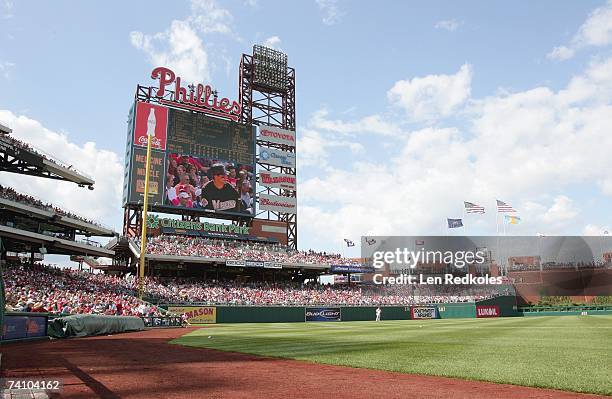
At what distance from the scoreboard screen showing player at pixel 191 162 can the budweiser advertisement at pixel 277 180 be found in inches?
122

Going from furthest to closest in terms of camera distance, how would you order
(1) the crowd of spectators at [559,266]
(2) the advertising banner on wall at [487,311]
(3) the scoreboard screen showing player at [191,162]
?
(1) the crowd of spectators at [559,266] < (2) the advertising banner on wall at [487,311] < (3) the scoreboard screen showing player at [191,162]

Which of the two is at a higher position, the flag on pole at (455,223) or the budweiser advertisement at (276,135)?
the budweiser advertisement at (276,135)

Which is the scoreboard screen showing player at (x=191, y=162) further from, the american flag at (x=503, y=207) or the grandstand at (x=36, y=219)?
the american flag at (x=503, y=207)

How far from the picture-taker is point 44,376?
27.7 feet

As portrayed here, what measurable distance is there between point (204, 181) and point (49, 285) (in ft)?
66.0

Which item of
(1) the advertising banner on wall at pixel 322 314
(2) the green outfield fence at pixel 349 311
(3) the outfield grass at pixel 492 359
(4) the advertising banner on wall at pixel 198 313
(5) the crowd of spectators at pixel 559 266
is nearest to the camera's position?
(3) the outfield grass at pixel 492 359

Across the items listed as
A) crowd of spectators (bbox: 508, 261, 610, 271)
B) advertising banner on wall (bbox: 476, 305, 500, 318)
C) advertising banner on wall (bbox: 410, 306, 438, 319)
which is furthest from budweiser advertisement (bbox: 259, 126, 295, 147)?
crowd of spectators (bbox: 508, 261, 610, 271)

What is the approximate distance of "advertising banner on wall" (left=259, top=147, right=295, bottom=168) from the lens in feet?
187

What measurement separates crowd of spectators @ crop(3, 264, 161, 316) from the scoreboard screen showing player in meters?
9.81

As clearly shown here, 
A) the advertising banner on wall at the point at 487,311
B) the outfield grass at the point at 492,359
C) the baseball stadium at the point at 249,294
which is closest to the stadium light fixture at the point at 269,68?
the baseball stadium at the point at 249,294

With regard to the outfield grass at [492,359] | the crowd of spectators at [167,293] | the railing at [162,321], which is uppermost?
the crowd of spectators at [167,293]

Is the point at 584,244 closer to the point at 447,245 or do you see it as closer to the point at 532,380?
the point at 447,245

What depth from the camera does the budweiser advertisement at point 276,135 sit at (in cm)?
5766

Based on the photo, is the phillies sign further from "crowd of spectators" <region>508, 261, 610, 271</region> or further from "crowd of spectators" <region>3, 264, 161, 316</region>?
"crowd of spectators" <region>508, 261, 610, 271</region>
